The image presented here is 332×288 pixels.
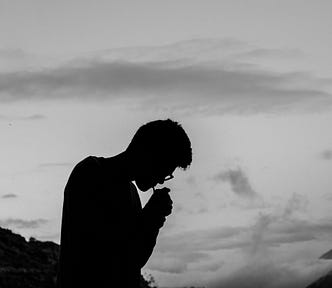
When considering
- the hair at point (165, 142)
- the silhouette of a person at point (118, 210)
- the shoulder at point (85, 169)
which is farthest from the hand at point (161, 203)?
the shoulder at point (85, 169)

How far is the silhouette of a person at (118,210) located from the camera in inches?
307

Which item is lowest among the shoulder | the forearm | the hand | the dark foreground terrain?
the forearm

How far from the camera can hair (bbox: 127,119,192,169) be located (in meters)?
7.95

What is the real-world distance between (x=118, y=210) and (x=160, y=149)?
1.99ft

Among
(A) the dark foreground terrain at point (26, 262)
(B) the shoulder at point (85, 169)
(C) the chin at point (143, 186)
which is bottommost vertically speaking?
(C) the chin at point (143, 186)

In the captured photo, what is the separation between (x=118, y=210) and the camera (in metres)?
7.95

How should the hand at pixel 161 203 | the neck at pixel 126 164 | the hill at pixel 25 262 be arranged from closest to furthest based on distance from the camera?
1. the hand at pixel 161 203
2. the neck at pixel 126 164
3. the hill at pixel 25 262

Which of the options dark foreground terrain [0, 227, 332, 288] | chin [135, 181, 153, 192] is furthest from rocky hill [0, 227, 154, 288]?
chin [135, 181, 153, 192]

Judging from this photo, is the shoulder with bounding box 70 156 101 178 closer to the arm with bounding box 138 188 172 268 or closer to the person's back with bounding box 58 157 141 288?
the person's back with bounding box 58 157 141 288

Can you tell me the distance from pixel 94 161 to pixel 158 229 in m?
0.80

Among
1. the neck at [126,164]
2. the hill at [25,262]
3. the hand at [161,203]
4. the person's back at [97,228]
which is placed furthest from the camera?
the hill at [25,262]

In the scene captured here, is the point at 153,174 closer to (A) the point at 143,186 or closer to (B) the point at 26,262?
(A) the point at 143,186

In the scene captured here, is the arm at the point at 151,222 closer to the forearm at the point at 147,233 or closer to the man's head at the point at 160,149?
the forearm at the point at 147,233

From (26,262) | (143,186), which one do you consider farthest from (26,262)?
(143,186)
